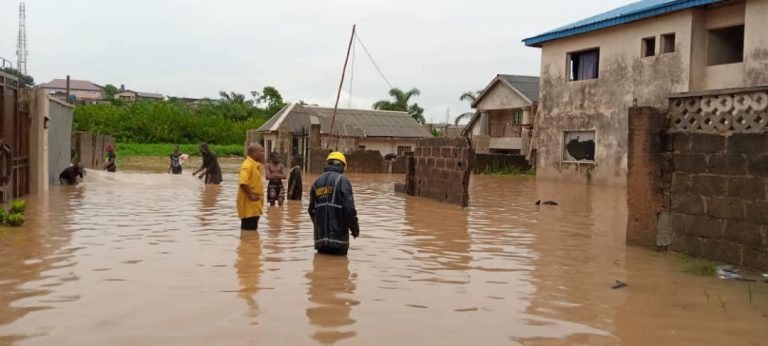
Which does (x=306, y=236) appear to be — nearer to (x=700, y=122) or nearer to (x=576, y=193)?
(x=700, y=122)

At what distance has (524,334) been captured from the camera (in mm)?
5047

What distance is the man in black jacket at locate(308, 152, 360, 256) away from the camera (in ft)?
26.2

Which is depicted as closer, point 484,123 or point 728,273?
point 728,273

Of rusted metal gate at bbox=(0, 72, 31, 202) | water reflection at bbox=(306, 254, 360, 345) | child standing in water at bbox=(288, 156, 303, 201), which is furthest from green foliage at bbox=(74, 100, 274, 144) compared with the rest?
water reflection at bbox=(306, 254, 360, 345)

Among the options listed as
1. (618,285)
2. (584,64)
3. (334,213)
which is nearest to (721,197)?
(618,285)

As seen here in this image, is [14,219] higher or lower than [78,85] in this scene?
lower

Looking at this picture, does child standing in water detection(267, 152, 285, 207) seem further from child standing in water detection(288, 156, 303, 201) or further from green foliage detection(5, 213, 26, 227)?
green foliage detection(5, 213, 26, 227)

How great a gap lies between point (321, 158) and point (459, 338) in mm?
26878

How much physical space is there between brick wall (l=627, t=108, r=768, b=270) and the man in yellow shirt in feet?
17.1

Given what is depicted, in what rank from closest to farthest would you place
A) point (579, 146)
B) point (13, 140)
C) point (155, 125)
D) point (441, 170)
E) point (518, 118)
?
point (13, 140) → point (441, 170) → point (579, 146) → point (518, 118) → point (155, 125)

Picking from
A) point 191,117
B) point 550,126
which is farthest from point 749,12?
point 191,117

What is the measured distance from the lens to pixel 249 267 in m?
7.36

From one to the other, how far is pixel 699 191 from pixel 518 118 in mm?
29806

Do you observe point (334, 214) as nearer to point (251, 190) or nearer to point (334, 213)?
point (334, 213)
